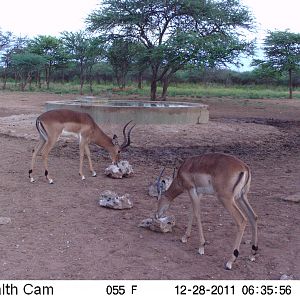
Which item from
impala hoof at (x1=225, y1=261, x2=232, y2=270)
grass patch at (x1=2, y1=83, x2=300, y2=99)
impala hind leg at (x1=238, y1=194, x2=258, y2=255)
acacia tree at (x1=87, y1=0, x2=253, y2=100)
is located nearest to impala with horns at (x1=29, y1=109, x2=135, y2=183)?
impala hind leg at (x1=238, y1=194, x2=258, y2=255)

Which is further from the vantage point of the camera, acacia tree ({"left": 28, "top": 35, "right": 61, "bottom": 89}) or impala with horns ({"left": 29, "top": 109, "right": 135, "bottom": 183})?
acacia tree ({"left": 28, "top": 35, "right": 61, "bottom": 89})

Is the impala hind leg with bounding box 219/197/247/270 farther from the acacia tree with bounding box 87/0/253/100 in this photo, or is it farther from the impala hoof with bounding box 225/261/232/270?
the acacia tree with bounding box 87/0/253/100

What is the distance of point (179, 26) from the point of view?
25.0 m

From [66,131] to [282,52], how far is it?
103 feet

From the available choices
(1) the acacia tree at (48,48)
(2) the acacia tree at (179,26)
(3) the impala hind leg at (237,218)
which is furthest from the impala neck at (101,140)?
(1) the acacia tree at (48,48)

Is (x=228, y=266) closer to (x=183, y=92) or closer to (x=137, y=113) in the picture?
(x=137, y=113)

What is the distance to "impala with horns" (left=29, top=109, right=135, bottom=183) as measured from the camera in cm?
739

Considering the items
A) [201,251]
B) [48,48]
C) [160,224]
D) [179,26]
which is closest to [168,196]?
[160,224]

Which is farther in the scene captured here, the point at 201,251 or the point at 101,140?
the point at 101,140

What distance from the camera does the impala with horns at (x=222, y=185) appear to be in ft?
14.1

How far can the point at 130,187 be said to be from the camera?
7.07m

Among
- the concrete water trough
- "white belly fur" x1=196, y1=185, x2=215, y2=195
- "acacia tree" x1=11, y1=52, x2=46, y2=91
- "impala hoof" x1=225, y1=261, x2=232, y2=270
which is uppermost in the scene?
"acacia tree" x1=11, y1=52, x2=46, y2=91

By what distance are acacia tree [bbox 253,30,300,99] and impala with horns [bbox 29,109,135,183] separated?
1143 inches

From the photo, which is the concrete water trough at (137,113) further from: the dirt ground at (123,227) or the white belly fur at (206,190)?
the white belly fur at (206,190)
